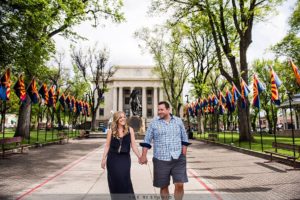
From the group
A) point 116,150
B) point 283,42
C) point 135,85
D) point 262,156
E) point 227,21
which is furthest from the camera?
point 135,85

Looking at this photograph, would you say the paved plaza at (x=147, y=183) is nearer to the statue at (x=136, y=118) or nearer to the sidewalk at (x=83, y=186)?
the sidewalk at (x=83, y=186)

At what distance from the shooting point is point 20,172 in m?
10.1

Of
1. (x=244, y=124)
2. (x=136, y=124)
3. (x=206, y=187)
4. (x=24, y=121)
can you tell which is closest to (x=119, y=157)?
(x=206, y=187)

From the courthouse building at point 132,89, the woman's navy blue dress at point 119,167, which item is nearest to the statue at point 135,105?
the woman's navy blue dress at point 119,167

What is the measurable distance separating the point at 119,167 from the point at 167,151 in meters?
0.89

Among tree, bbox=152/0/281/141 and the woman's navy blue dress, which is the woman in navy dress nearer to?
the woman's navy blue dress

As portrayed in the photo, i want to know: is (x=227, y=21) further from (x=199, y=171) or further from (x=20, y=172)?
(x=20, y=172)

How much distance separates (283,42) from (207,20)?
45.9ft

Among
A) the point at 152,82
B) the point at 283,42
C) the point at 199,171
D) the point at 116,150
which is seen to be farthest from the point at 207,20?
the point at 152,82

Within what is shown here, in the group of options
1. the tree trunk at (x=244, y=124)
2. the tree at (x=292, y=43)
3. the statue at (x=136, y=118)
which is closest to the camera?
the tree trunk at (x=244, y=124)

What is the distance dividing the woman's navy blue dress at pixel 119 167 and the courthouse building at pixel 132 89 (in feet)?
269

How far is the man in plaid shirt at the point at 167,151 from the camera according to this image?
4.80 meters

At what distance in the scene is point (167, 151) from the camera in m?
4.83

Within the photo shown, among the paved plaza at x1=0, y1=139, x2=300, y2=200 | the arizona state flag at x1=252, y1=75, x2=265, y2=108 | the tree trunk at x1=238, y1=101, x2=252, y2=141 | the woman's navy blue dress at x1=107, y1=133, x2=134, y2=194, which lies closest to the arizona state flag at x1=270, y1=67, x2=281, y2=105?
the arizona state flag at x1=252, y1=75, x2=265, y2=108
